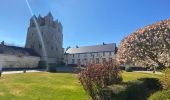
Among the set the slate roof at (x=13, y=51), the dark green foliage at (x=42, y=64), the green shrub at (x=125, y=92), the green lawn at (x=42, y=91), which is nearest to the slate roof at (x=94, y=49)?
the dark green foliage at (x=42, y=64)

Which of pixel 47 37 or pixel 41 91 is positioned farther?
pixel 47 37

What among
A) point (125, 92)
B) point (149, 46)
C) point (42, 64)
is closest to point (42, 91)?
point (125, 92)

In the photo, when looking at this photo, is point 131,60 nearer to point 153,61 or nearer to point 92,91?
point 153,61

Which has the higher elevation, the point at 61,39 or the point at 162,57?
the point at 61,39

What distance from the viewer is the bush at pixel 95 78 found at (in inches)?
530

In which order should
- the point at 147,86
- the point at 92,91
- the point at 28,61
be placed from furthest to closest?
1. the point at 28,61
2. the point at 147,86
3. the point at 92,91

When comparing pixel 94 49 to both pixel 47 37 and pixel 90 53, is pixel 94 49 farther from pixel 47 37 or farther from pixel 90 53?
pixel 47 37

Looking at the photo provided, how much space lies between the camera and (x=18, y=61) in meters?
69.6

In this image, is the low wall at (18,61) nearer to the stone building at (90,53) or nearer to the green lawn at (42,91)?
the stone building at (90,53)

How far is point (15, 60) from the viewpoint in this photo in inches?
2704

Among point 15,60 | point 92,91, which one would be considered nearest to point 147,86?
point 92,91

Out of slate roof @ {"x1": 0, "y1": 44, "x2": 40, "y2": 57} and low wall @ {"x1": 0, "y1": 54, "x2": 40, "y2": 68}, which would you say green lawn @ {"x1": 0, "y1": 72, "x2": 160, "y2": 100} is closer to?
low wall @ {"x1": 0, "y1": 54, "x2": 40, "y2": 68}

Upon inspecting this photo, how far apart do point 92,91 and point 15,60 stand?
5915 cm

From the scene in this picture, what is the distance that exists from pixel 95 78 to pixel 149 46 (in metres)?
8.33
